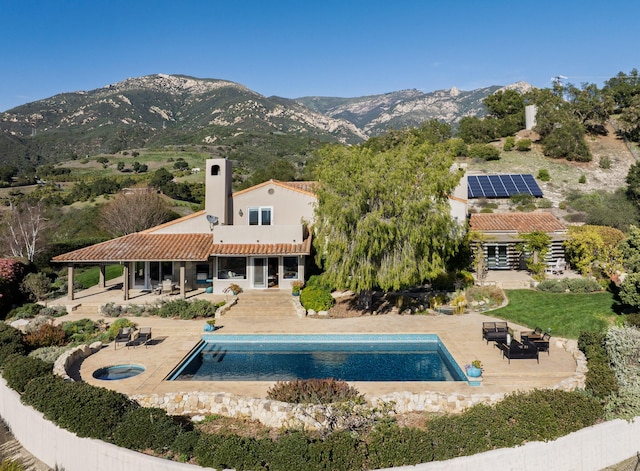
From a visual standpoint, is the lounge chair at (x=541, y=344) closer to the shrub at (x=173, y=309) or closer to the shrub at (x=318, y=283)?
the shrub at (x=318, y=283)

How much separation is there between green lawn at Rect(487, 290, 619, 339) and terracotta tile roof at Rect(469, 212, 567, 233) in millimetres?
7679

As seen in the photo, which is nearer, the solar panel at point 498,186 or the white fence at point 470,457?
the white fence at point 470,457

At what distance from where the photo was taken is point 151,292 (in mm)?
29891

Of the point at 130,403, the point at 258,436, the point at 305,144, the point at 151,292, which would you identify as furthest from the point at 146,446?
the point at 305,144

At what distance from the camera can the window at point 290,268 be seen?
30469 mm

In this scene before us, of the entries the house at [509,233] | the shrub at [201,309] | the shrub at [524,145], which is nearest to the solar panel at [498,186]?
the house at [509,233]

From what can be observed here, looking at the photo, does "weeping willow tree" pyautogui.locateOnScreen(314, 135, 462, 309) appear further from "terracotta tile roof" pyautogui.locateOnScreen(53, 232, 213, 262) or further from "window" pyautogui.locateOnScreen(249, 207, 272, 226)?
"terracotta tile roof" pyautogui.locateOnScreen(53, 232, 213, 262)

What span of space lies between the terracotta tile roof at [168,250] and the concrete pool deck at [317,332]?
Result: 2793 millimetres

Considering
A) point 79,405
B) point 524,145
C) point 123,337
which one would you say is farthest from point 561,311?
point 524,145

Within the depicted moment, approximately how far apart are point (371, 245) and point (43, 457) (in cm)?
1543

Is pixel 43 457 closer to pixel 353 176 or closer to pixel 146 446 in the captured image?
pixel 146 446

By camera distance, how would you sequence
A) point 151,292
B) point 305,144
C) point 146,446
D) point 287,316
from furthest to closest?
1. point 305,144
2. point 151,292
3. point 287,316
4. point 146,446

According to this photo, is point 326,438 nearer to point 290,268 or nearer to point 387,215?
point 387,215

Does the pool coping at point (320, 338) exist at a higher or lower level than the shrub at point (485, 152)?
lower
